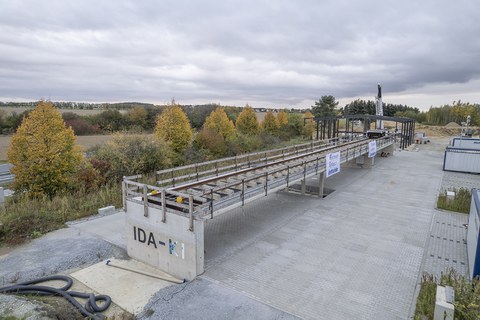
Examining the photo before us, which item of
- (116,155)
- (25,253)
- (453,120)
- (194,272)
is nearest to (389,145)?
(116,155)

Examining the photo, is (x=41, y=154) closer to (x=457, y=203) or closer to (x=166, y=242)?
(x=166, y=242)

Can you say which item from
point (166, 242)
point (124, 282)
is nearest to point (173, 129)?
point (166, 242)

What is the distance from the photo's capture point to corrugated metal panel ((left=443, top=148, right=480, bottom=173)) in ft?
68.3

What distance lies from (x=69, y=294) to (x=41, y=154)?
30.0 feet

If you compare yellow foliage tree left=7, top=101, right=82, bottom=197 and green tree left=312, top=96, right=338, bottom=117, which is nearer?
yellow foliage tree left=7, top=101, right=82, bottom=197

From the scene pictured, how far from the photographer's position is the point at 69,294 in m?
6.40

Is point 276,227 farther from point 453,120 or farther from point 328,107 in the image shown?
point 453,120

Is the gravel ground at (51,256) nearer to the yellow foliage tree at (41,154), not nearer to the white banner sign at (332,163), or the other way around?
the yellow foliage tree at (41,154)

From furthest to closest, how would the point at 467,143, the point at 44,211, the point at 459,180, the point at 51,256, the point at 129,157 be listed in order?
the point at 467,143 → the point at 459,180 → the point at 129,157 → the point at 44,211 → the point at 51,256

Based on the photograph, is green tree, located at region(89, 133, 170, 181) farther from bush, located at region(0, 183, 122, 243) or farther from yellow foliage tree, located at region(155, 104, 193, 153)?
yellow foliage tree, located at region(155, 104, 193, 153)

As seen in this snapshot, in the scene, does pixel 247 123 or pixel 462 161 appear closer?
pixel 462 161

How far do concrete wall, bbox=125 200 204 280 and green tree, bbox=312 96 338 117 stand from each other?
50.5 m

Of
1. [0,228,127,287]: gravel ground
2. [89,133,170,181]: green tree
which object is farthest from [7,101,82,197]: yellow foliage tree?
[0,228,127,287]: gravel ground

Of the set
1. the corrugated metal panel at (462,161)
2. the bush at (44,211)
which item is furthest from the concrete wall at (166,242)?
the corrugated metal panel at (462,161)
